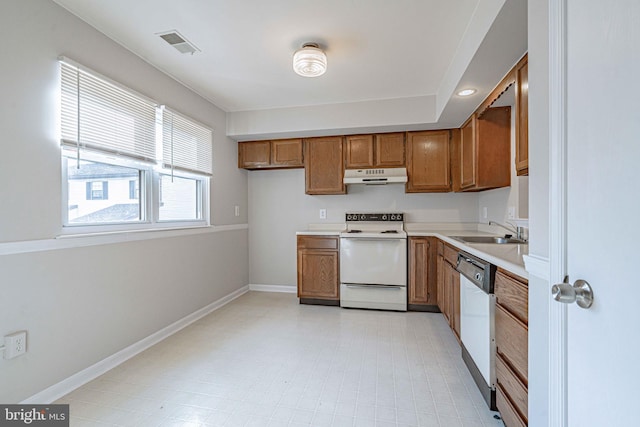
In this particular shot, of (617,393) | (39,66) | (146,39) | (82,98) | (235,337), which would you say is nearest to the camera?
(617,393)

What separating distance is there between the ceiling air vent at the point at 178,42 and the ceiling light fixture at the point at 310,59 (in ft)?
2.66

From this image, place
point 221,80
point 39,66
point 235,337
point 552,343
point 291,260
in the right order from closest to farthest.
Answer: point 552,343 < point 39,66 < point 235,337 < point 221,80 < point 291,260

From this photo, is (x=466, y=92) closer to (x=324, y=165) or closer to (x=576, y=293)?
(x=324, y=165)

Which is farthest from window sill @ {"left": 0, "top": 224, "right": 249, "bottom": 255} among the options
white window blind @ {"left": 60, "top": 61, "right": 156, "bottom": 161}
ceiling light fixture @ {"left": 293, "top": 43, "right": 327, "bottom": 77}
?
ceiling light fixture @ {"left": 293, "top": 43, "right": 327, "bottom": 77}

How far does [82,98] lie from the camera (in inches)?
74.6

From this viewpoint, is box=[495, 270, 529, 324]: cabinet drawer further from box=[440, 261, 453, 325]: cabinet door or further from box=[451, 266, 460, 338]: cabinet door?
box=[440, 261, 453, 325]: cabinet door

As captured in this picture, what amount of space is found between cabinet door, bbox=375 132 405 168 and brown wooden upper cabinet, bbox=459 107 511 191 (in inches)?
35.2

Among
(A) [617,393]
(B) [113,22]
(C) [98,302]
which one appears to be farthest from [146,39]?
(A) [617,393]

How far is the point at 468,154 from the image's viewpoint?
301 cm

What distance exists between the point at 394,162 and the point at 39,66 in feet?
10.4

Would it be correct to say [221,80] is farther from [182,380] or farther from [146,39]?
[182,380]

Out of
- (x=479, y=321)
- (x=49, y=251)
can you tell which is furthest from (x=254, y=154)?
(x=479, y=321)

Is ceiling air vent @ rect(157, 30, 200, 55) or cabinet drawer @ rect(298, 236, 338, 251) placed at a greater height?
ceiling air vent @ rect(157, 30, 200, 55)

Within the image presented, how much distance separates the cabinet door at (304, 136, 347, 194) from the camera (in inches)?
144
